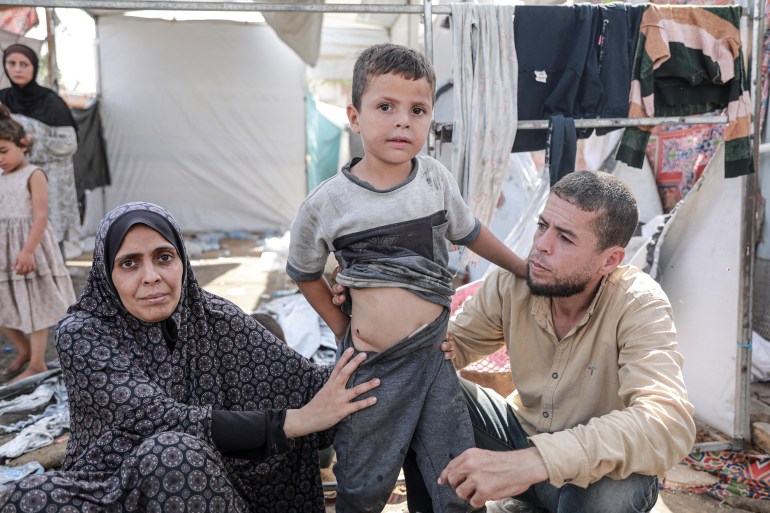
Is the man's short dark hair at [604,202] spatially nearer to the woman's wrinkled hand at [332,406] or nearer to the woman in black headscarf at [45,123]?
the woman's wrinkled hand at [332,406]

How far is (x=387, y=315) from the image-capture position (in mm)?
1793

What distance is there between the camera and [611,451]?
1553mm

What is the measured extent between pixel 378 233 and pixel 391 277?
142 mm

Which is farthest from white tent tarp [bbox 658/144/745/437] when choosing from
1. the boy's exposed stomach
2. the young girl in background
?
the young girl in background

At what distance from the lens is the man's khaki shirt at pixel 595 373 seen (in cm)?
157

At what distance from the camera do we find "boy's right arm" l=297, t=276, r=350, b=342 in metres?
1.99

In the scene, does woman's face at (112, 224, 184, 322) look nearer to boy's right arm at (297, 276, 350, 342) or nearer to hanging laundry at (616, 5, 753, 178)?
boy's right arm at (297, 276, 350, 342)

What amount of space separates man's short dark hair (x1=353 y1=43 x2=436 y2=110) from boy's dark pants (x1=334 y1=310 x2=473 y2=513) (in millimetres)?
759

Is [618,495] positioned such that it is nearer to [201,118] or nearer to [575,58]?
[575,58]

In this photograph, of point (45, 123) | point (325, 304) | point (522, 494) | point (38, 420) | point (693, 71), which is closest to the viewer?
point (325, 304)

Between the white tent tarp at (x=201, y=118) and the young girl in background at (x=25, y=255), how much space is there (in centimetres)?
690

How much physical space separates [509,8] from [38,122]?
417 cm

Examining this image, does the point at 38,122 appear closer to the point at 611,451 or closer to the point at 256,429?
the point at 256,429

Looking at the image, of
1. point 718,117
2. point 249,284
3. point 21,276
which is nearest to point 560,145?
point 718,117
